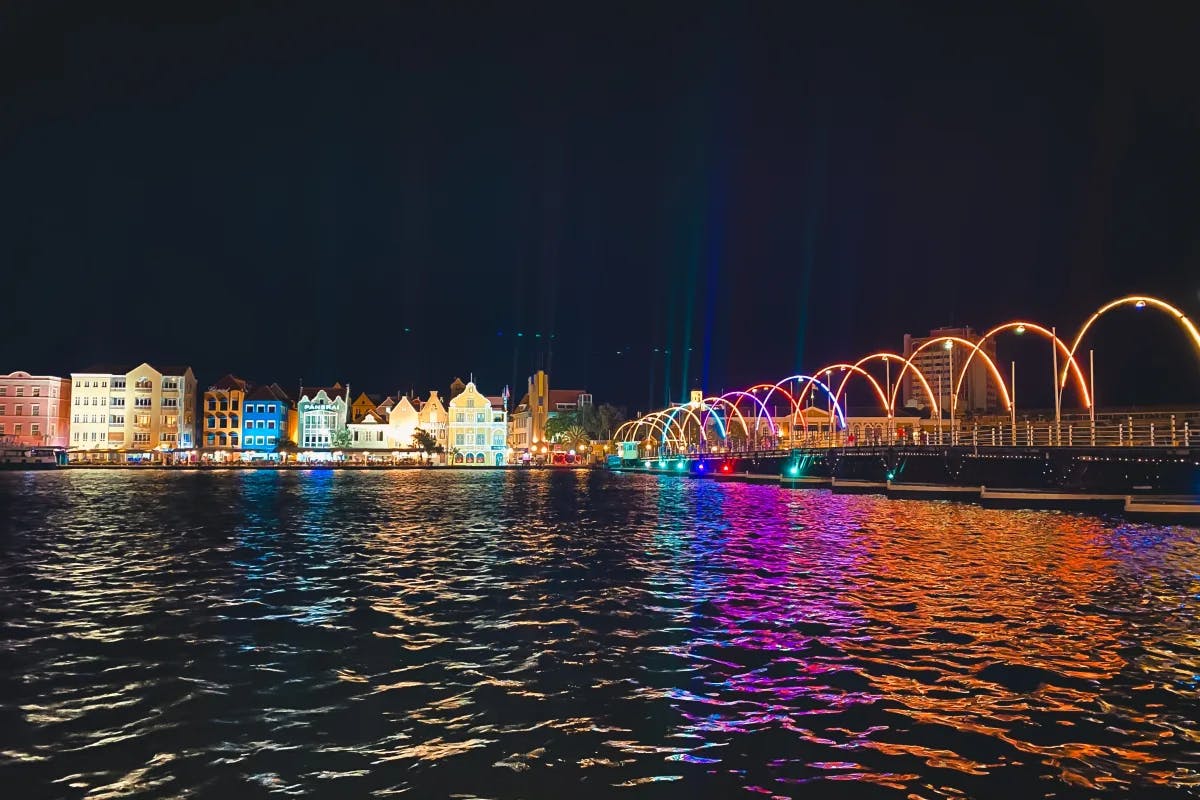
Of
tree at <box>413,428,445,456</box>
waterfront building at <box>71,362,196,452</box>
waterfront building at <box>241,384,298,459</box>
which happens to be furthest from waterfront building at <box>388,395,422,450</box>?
waterfront building at <box>71,362,196,452</box>

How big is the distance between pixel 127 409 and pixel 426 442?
56.7 meters

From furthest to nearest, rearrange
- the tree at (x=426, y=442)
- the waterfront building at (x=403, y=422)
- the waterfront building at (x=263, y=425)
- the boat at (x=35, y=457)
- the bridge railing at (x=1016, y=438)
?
the waterfront building at (x=403, y=422) < the tree at (x=426, y=442) < the waterfront building at (x=263, y=425) < the boat at (x=35, y=457) < the bridge railing at (x=1016, y=438)

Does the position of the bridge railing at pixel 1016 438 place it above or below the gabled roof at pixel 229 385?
below

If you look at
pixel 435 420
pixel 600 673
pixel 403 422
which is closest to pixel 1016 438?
pixel 600 673

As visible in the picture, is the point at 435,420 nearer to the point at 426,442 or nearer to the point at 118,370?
the point at 426,442

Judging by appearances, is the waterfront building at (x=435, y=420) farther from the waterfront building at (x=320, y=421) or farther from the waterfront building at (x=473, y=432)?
the waterfront building at (x=320, y=421)

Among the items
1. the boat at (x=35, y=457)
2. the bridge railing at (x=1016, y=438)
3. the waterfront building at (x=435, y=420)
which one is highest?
the waterfront building at (x=435, y=420)

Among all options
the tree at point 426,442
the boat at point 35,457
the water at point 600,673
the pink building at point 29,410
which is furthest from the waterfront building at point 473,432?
the water at point 600,673

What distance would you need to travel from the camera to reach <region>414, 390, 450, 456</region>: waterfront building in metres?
184

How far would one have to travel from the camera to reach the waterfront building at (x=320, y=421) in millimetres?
179375

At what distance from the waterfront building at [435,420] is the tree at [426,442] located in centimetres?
149

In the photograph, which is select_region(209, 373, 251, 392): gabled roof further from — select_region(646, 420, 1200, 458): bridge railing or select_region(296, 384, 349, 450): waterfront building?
select_region(646, 420, 1200, 458): bridge railing

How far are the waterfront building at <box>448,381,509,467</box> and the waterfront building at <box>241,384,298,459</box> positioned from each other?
33602 millimetres

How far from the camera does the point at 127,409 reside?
165 m
